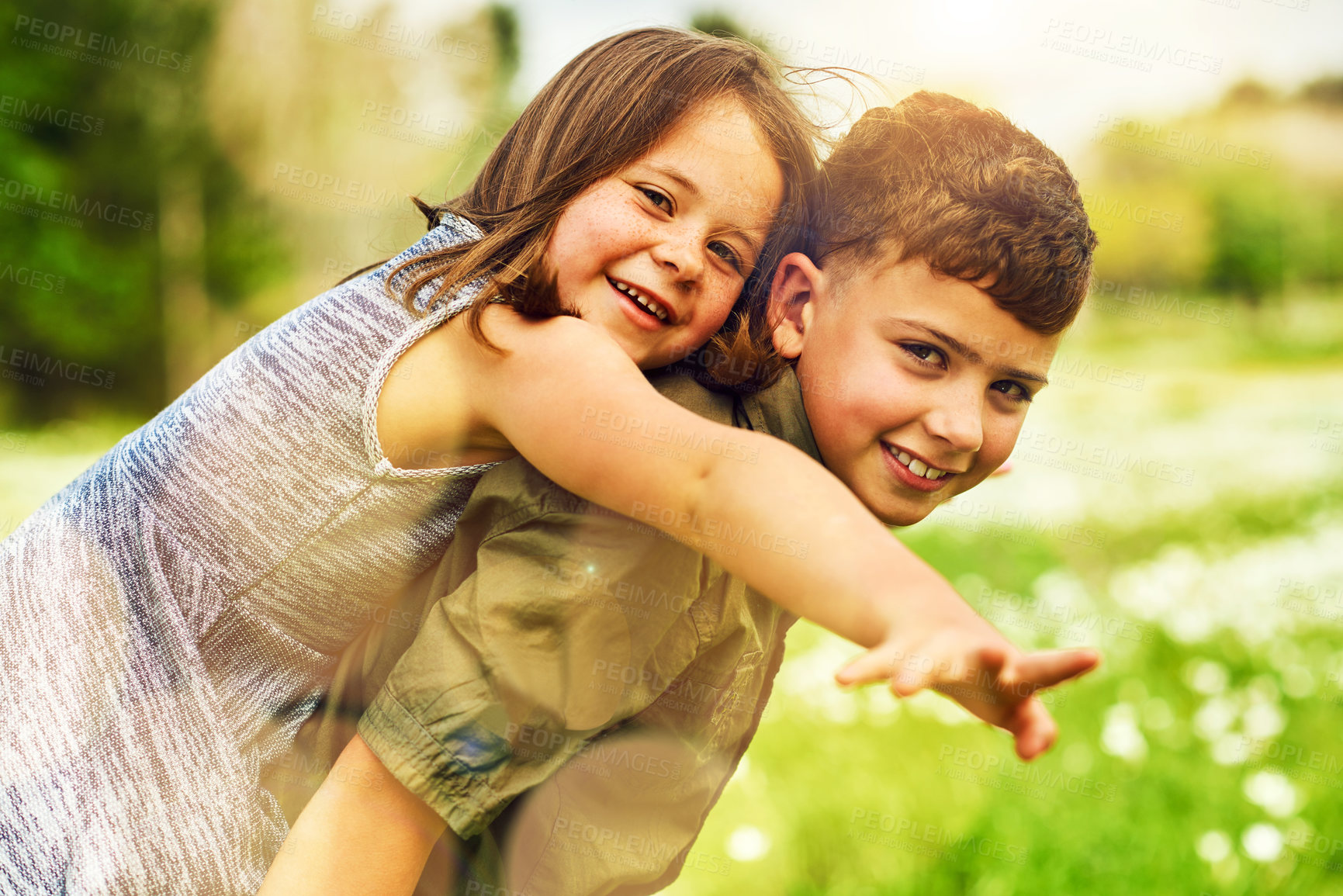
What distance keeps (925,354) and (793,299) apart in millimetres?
253

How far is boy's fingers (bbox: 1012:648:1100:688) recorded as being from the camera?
0.87m

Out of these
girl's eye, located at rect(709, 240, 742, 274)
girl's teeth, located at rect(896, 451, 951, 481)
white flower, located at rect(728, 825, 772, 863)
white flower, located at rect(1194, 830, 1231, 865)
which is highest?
girl's eye, located at rect(709, 240, 742, 274)

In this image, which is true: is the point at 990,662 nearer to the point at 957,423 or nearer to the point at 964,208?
the point at 957,423

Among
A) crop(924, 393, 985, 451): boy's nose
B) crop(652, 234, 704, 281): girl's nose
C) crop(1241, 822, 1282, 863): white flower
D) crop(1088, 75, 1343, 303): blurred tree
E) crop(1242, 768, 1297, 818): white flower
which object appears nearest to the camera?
crop(924, 393, 985, 451): boy's nose

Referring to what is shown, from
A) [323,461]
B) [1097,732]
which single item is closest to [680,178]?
[323,461]

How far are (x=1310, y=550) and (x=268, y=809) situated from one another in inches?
180

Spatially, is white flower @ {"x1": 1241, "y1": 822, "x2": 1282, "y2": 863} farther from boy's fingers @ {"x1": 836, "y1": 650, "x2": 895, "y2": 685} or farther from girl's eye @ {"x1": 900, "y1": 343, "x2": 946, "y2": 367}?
boy's fingers @ {"x1": 836, "y1": 650, "x2": 895, "y2": 685}

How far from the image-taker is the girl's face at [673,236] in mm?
1461

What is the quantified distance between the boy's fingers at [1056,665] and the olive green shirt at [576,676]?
26 cm

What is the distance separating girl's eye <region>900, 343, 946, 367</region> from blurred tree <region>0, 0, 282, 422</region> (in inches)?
426

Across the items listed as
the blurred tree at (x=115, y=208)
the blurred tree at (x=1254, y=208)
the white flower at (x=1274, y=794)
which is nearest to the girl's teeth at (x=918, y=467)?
the white flower at (x=1274, y=794)

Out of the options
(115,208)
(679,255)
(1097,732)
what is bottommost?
(115,208)

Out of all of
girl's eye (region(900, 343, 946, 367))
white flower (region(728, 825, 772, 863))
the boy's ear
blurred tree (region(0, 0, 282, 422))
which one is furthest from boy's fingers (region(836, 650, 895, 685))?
blurred tree (region(0, 0, 282, 422))

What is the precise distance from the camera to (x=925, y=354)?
1.37 meters
